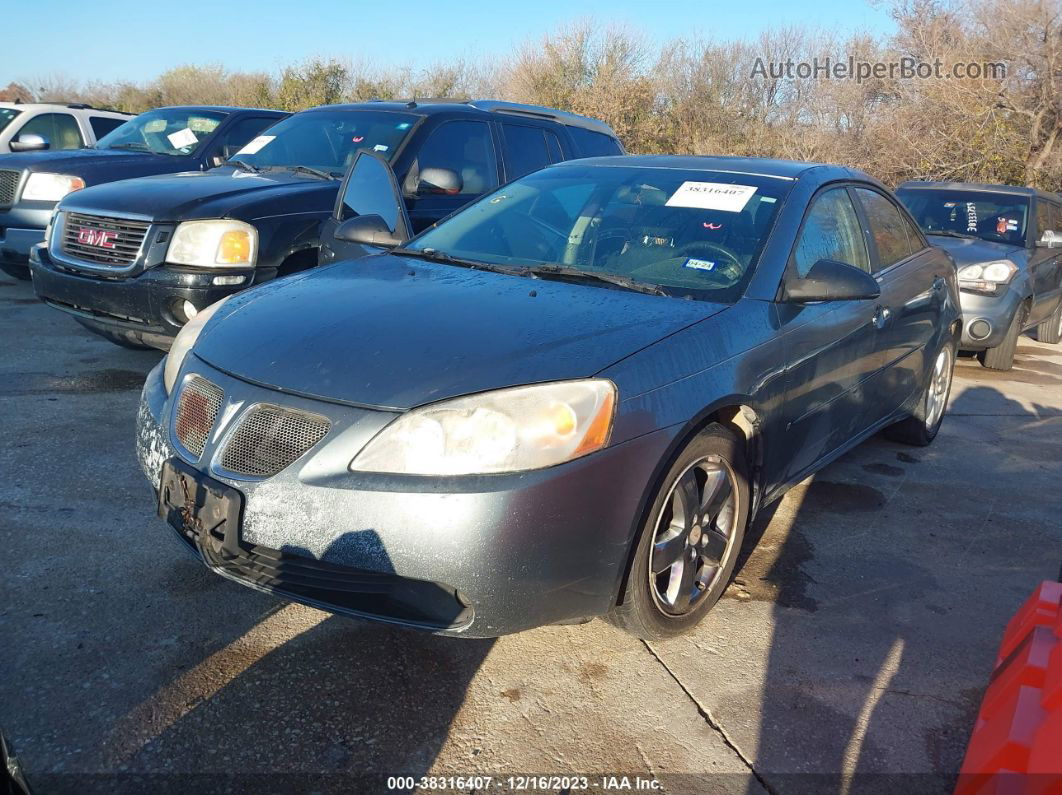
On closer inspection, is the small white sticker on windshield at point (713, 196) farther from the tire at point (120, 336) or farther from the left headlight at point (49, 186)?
the left headlight at point (49, 186)

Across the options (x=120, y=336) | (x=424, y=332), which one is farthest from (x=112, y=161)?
(x=424, y=332)

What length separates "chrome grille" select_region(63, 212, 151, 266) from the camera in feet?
17.1

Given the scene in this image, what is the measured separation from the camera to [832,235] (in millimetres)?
3902

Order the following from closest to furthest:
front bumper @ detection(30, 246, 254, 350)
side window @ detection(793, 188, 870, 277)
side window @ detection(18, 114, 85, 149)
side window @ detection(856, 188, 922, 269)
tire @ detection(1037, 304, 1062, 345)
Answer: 1. side window @ detection(793, 188, 870, 277)
2. side window @ detection(856, 188, 922, 269)
3. front bumper @ detection(30, 246, 254, 350)
4. tire @ detection(1037, 304, 1062, 345)
5. side window @ detection(18, 114, 85, 149)

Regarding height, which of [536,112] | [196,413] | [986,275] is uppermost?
[536,112]

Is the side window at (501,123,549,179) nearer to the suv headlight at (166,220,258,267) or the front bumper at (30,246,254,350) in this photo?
the suv headlight at (166,220,258,267)

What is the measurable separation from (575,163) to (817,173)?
1.12 metres

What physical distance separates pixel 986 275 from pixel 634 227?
5.38 meters

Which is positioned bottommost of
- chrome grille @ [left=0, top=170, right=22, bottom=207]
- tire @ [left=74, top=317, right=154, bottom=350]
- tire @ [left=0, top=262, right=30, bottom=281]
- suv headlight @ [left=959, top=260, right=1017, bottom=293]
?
tire @ [left=0, top=262, right=30, bottom=281]

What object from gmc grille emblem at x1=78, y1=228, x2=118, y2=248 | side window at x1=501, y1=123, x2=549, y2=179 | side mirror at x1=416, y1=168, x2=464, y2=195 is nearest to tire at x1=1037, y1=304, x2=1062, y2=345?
side window at x1=501, y1=123, x2=549, y2=179

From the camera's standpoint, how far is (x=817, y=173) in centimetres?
394

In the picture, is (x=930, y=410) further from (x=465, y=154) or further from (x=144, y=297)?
(x=144, y=297)

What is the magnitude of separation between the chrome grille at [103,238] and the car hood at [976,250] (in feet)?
20.6

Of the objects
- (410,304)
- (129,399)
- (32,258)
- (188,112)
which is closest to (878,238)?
(410,304)
